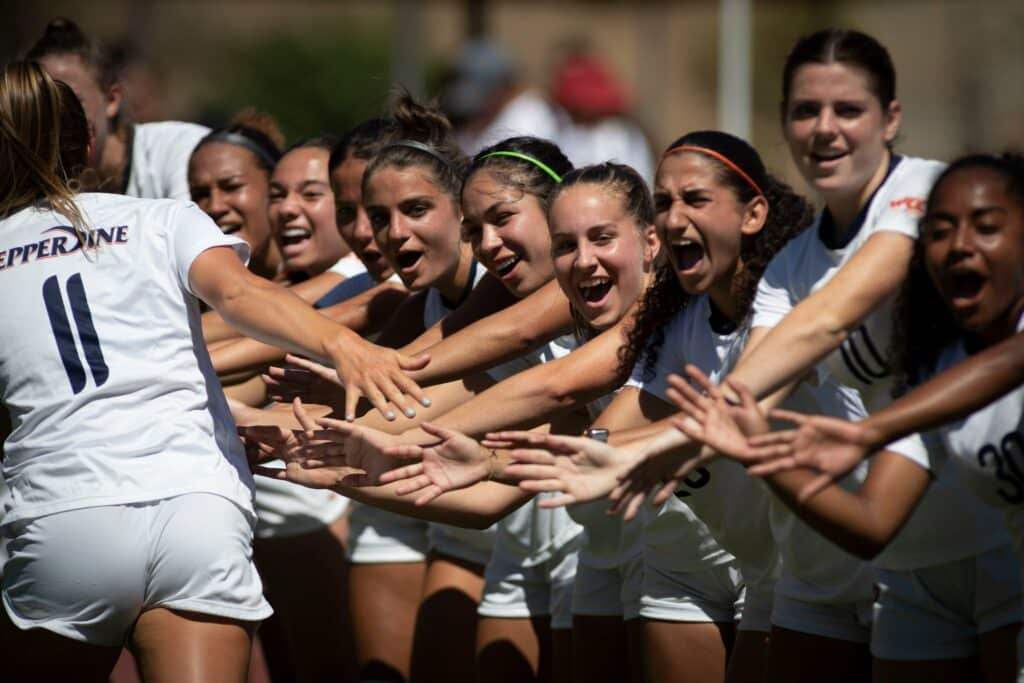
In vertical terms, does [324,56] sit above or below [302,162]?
above

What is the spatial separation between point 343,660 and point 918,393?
11.5 ft

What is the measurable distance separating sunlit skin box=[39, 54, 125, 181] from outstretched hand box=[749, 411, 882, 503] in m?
3.46

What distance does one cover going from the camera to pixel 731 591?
4621 mm

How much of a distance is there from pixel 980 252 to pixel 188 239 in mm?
1923

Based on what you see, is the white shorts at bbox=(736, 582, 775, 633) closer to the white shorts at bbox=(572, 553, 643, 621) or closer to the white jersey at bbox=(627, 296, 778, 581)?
the white jersey at bbox=(627, 296, 778, 581)

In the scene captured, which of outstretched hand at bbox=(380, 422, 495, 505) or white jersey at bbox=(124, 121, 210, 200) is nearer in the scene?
outstretched hand at bbox=(380, 422, 495, 505)

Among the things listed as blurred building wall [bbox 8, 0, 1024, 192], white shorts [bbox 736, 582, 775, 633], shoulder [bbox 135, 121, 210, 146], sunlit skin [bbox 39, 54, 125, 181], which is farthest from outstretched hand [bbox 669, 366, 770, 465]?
blurred building wall [bbox 8, 0, 1024, 192]

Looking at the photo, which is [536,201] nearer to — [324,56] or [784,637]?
[784,637]

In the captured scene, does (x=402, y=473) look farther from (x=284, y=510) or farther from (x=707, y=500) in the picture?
(x=284, y=510)

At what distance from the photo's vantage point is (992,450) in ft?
11.0

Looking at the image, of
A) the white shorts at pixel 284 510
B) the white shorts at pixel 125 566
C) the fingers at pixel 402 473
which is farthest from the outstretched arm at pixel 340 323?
the white shorts at pixel 125 566

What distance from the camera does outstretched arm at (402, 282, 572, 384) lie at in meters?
4.34

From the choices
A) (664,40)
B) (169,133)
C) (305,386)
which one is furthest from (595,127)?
(664,40)

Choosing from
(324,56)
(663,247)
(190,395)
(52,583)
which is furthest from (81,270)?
(324,56)
